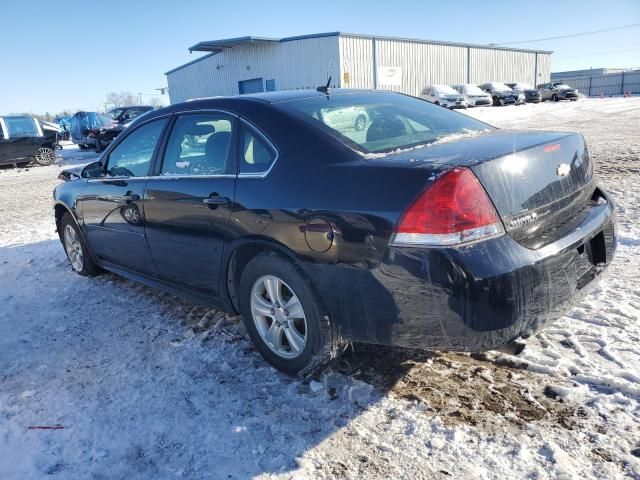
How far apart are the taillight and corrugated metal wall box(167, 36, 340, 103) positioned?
30613mm

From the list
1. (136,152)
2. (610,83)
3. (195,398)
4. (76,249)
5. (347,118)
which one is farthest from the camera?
(610,83)

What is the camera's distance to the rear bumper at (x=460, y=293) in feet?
7.20

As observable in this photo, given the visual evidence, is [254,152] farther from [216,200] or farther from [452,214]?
[452,214]

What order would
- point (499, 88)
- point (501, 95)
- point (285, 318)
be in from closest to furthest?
point (285, 318)
point (501, 95)
point (499, 88)

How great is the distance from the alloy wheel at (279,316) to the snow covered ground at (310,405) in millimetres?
193

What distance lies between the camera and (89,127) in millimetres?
20578

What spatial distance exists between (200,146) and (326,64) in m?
31.1

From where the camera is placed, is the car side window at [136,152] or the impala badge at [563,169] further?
the car side window at [136,152]

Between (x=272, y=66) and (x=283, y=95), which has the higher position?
(x=272, y=66)

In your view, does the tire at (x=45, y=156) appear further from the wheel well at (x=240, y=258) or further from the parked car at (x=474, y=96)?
the parked car at (x=474, y=96)

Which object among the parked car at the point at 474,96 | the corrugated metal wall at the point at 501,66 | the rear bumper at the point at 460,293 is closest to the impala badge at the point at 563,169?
the rear bumper at the point at 460,293

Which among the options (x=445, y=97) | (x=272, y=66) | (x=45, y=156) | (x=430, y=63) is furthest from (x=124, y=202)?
(x=430, y=63)

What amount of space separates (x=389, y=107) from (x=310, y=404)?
199 cm

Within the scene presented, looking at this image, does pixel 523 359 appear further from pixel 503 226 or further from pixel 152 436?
pixel 152 436
